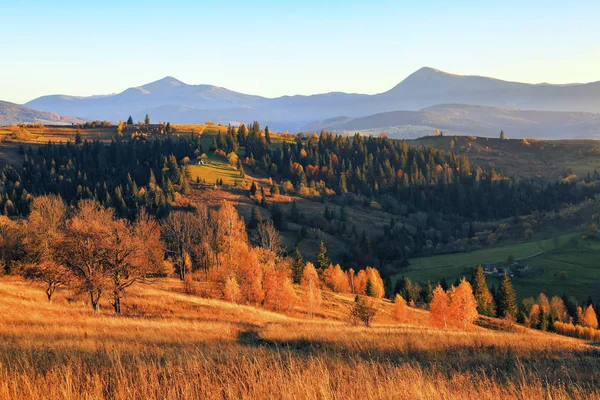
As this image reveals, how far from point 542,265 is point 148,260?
131 m

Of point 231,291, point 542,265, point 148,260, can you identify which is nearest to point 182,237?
point 231,291

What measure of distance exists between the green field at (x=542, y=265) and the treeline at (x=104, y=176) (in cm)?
9643

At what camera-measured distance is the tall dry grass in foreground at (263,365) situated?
8.18 m

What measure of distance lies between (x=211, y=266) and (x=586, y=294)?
103284 millimetres

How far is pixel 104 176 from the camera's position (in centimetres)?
16450

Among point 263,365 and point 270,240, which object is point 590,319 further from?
point 263,365

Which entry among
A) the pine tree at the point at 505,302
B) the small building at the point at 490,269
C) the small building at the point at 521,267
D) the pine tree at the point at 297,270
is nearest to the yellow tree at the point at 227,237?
the pine tree at the point at 297,270

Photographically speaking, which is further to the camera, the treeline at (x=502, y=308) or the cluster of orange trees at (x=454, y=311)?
the treeline at (x=502, y=308)

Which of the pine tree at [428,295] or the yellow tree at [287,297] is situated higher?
the yellow tree at [287,297]

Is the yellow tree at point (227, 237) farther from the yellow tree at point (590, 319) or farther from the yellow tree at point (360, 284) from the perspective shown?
the yellow tree at point (590, 319)

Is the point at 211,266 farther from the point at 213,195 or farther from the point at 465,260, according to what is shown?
the point at 465,260

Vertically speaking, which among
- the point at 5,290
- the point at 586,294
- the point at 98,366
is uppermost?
the point at 98,366

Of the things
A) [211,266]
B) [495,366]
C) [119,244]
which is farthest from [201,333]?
[211,266]

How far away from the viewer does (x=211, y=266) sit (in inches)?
3184
